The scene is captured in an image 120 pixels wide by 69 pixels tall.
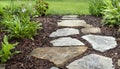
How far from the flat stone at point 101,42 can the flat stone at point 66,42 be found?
0.17m

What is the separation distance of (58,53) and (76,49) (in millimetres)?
266

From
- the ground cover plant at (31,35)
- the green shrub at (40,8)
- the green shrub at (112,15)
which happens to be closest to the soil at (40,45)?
the ground cover plant at (31,35)

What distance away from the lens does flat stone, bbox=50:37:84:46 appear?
3803 millimetres

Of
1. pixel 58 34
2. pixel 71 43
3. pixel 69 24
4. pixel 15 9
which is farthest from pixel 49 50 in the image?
pixel 15 9

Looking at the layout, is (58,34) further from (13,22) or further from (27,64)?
(27,64)

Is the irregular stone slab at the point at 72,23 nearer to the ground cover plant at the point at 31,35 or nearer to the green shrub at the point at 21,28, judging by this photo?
the ground cover plant at the point at 31,35

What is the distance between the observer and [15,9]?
17.7 feet

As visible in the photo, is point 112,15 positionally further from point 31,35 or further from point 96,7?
point 31,35

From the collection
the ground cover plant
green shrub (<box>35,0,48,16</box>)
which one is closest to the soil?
the ground cover plant

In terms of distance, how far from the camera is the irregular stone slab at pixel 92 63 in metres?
3.13

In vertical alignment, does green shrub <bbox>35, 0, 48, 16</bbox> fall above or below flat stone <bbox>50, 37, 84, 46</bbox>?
above

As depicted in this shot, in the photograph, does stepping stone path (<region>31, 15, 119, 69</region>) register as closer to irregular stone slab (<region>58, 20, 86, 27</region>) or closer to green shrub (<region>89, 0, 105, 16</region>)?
irregular stone slab (<region>58, 20, 86, 27</region>)

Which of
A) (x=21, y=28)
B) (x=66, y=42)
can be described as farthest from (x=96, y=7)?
(x=21, y=28)

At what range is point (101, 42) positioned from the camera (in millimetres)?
3887
